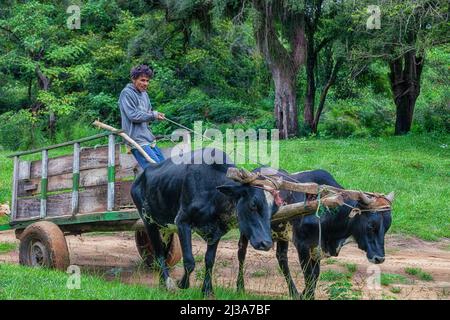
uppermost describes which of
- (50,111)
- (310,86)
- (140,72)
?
(310,86)

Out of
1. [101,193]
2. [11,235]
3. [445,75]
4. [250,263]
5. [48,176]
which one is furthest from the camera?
[445,75]

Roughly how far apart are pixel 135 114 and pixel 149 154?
55 cm

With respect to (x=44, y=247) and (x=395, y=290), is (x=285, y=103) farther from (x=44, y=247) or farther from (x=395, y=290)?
(x=44, y=247)

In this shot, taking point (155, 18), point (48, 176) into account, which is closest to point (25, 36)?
point (155, 18)

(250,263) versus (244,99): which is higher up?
(244,99)

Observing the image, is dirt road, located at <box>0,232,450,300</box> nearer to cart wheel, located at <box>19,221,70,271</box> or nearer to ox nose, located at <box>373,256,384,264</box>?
ox nose, located at <box>373,256,384,264</box>

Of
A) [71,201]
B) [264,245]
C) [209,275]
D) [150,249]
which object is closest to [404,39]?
[150,249]

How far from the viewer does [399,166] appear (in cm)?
1825

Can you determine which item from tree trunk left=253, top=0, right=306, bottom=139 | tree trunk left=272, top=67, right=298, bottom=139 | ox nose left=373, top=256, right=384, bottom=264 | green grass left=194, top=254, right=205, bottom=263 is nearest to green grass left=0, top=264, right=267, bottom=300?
ox nose left=373, top=256, right=384, bottom=264

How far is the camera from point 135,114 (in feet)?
28.8

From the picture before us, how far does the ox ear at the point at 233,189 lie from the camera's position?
268 inches

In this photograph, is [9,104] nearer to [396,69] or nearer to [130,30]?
[130,30]

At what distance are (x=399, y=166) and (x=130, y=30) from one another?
50.4ft

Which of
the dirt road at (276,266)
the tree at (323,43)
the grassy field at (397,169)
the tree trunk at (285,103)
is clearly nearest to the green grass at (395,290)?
the dirt road at (276,266)
